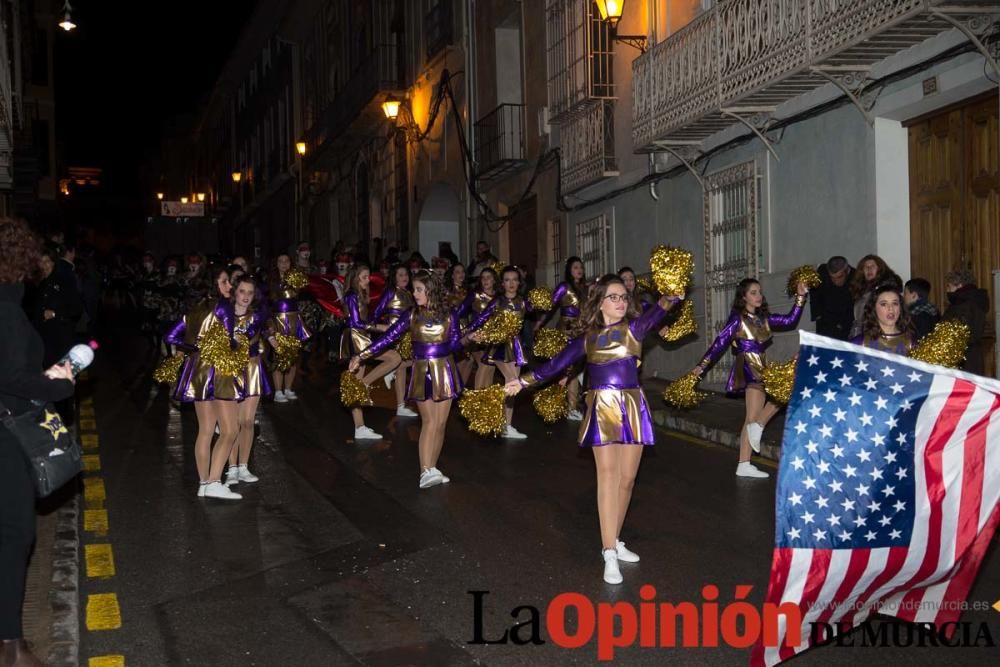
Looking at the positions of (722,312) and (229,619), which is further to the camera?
(722,312)

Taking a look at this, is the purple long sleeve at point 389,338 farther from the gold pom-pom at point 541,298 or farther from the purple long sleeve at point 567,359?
the purple long sleeve at point 567,359

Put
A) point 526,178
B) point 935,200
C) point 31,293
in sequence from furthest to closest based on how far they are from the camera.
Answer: point 526,178 < point 31,293 < point 935,200

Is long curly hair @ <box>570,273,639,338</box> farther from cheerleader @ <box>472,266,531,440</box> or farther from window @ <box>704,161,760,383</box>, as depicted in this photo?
window @ <box>704,161,760,383</box>

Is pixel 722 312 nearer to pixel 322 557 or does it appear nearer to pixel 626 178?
pixel 626 178

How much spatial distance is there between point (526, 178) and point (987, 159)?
1218cm

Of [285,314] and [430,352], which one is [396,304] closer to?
[430,352]

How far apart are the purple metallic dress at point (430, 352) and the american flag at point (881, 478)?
492cm

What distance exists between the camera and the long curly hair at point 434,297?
31.3 feet

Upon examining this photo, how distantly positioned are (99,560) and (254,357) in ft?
7.86

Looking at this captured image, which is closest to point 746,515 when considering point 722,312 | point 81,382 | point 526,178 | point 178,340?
point 178,340

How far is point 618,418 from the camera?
261 inches

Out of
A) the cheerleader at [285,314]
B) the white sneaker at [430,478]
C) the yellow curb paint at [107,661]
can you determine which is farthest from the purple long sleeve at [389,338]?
the cheerleader at [285,314]

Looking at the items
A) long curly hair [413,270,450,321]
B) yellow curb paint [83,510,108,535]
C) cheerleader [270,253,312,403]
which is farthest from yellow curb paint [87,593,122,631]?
cheerleader [270,253,312,403]

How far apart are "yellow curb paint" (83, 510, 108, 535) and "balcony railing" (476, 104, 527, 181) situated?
14.6m
